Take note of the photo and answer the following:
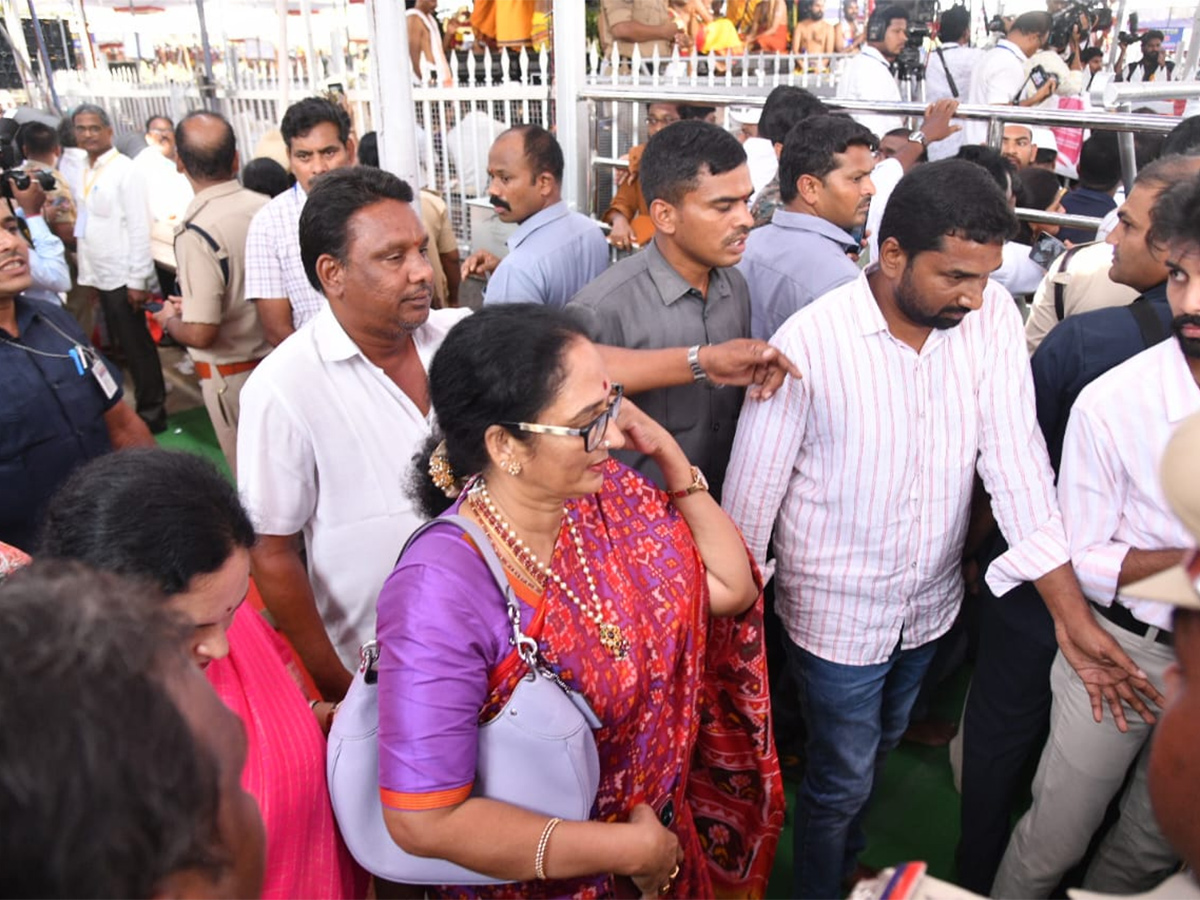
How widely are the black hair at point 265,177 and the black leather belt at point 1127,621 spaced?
15.5 ft

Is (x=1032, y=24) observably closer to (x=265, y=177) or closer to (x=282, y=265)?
(x=265, y=177)

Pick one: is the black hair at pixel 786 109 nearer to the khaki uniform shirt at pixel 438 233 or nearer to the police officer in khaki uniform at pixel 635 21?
the khaki uniform shirt at pixel 438 233

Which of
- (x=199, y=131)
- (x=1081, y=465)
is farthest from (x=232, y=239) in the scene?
(x=1081, y=465)

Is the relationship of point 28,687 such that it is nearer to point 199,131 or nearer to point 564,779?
point 564,779

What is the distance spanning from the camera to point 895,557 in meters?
2.17

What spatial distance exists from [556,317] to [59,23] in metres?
13.5

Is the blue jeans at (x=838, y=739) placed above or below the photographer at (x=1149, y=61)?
below

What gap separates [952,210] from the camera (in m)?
2.00

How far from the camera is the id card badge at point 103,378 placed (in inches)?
108

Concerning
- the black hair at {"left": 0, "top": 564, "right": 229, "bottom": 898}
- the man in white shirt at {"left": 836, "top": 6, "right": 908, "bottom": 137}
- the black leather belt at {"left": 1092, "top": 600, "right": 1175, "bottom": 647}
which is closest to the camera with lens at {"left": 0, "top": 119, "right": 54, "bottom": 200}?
the black hair at {"left": 0, "top": 564, "right": 229, "bottom": 898}

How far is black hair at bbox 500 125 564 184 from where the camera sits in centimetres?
366

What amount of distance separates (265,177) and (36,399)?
2.99m

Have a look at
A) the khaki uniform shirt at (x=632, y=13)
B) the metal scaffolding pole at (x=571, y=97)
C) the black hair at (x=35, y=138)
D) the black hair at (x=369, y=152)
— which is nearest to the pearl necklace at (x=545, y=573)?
the metal scaffolding pole at (x=571, y=97)

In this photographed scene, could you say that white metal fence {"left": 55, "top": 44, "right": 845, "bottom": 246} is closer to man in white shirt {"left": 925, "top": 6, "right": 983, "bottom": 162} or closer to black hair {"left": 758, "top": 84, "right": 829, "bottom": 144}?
black hair {"left": 758, "top": 84, "right": 829, "bottom": 144}
